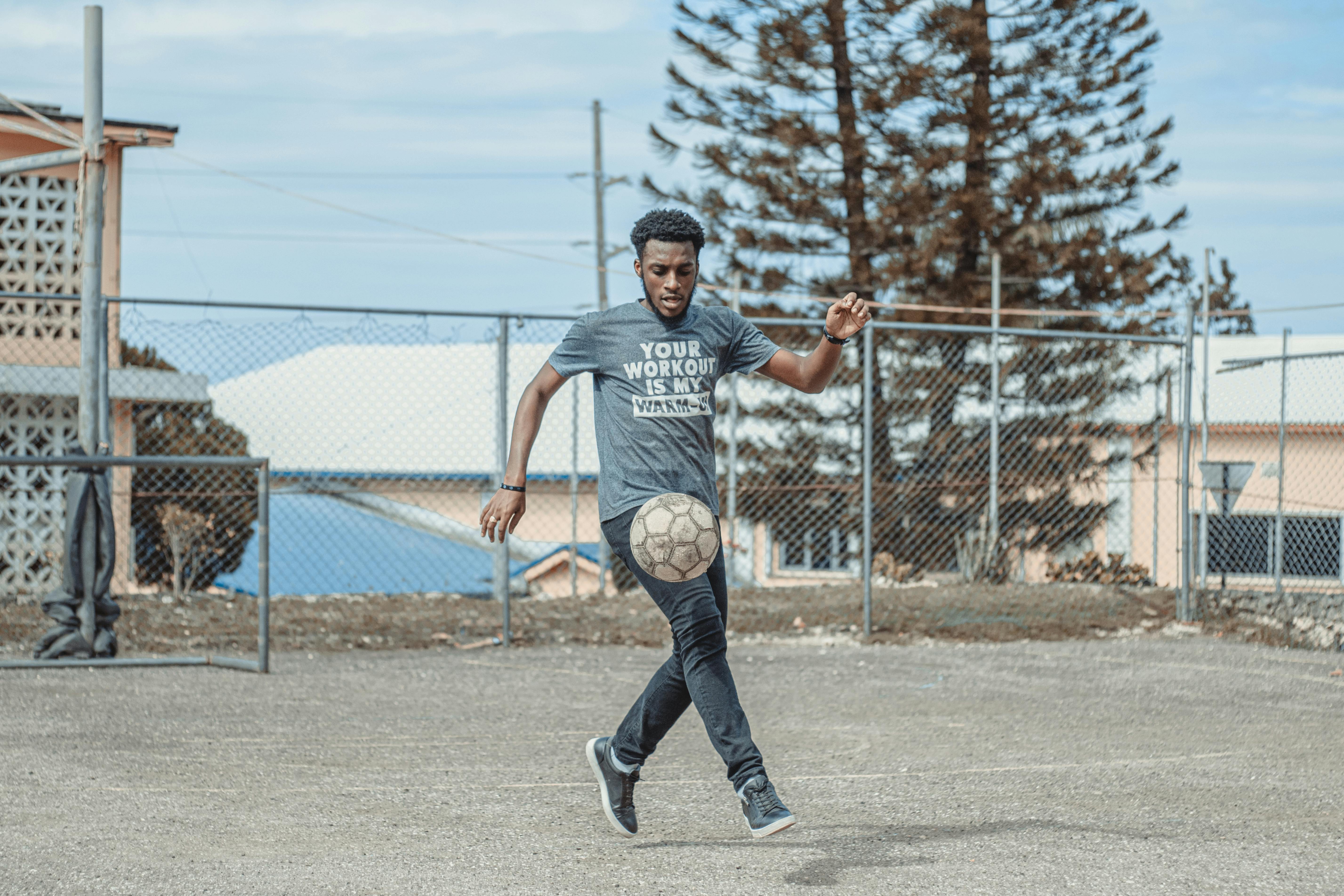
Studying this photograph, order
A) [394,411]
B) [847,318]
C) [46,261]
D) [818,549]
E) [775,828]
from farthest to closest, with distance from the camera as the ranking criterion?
[818,549], [46,261], [394,411], [847,318], [775,828]

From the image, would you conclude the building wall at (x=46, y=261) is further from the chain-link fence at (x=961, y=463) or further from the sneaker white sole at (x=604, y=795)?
the sneaker white sole at (x=604, y=795)

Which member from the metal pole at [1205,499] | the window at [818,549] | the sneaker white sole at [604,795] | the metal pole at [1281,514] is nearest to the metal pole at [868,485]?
the metal pole at [1205,499]

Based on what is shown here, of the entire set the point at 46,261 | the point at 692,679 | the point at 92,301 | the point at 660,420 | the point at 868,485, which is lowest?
the point at 692,679

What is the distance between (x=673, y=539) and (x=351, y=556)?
7.66m

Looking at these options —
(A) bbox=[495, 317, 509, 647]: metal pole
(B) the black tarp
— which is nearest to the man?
(A) bbox=[495, 317, 509, 647]: metal pole

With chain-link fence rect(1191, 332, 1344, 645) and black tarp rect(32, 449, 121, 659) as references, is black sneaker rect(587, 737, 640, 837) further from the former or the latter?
chain-link fence rect(1191, 332, 1344, 645)

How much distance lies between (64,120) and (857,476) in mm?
11420

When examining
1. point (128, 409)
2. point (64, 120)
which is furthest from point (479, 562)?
point (64, 120)

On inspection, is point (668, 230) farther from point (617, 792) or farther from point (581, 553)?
point (581, 553)

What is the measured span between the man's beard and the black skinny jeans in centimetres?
60

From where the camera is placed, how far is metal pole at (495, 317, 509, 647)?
352 inches

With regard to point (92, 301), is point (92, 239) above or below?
above

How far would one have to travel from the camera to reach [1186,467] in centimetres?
1027

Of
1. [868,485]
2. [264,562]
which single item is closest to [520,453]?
[264,562]
